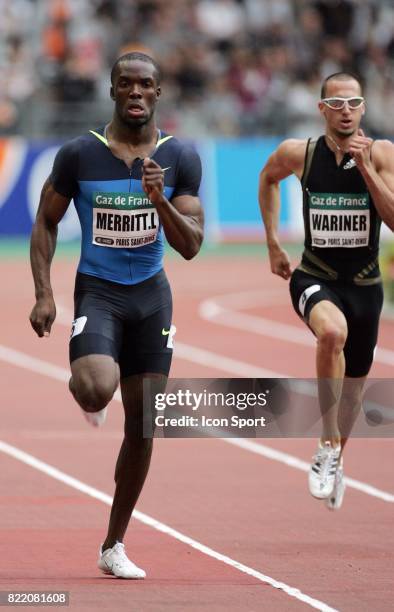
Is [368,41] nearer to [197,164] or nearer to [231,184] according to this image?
[231,184]

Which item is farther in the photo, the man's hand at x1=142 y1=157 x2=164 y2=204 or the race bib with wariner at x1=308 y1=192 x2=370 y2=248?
the race bib with wariner at x1=308 y1=192 x2=370 y2=248

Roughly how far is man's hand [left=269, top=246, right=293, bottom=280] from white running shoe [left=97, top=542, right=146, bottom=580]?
2316mm

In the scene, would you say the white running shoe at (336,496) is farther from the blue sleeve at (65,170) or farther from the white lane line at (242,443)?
the blue sleeve at (65,170)

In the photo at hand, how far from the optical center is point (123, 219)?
320 inches

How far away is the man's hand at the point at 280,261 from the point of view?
987 cm

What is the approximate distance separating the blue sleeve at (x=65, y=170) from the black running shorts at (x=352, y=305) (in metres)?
2.06

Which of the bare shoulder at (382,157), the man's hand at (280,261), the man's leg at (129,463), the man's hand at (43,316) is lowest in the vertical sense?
the man's leg at (129,463)

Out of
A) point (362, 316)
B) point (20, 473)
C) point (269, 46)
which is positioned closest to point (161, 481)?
point (20, 473)

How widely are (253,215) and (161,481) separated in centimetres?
1979

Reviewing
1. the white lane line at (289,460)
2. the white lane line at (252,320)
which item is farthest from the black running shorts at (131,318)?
the white lane line at (252,320)

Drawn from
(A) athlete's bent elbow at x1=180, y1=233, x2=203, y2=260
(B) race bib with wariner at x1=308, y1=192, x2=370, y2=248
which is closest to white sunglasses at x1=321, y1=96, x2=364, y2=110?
(B) race bib with wariner at x1=308, y1=192, x2=370, y2=248

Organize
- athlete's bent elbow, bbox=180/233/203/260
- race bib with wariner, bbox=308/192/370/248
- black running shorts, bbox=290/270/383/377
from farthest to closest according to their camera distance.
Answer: black running shorts, bbox=290/270/383/377 → race bib with wariner, bbox=308/192/370/248 → athlete's bent elbow, bbox=180/233/203/260

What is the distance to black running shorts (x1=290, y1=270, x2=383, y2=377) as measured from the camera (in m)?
9.67

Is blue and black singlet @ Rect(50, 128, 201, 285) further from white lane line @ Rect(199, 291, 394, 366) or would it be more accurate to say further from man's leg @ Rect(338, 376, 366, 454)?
white lane line @ Rect(199, 291, 394, 366)
